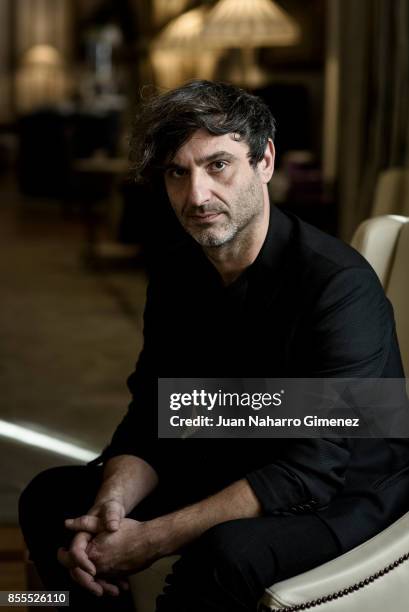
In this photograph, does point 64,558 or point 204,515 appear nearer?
point 204,515

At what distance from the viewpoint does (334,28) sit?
6.08m

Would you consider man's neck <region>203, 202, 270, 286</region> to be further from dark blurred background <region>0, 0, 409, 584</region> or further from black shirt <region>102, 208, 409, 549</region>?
dark blurred background <region>0, 0, 409, 584</region>

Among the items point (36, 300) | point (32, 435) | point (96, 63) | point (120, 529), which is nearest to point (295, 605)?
point (120, 529)

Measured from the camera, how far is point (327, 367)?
5.00 feet


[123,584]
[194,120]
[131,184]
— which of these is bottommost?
[131,184]

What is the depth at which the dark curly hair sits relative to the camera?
1612mm

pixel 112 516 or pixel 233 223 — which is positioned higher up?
pixel 233 223

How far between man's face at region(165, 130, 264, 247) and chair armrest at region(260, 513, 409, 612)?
1.88 ft

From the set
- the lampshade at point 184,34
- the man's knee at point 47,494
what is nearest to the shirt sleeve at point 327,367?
the man's knee at point 47,494

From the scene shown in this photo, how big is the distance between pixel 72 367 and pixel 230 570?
3.01 m

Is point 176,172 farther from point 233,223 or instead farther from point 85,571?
point 85,571

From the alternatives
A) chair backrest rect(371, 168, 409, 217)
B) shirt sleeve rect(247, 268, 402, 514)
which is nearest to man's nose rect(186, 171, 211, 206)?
shirt sleeve rect(247, 268, 402, 514)

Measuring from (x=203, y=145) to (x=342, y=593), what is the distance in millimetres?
768

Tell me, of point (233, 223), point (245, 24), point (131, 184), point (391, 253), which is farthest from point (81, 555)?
point (131, 184)
